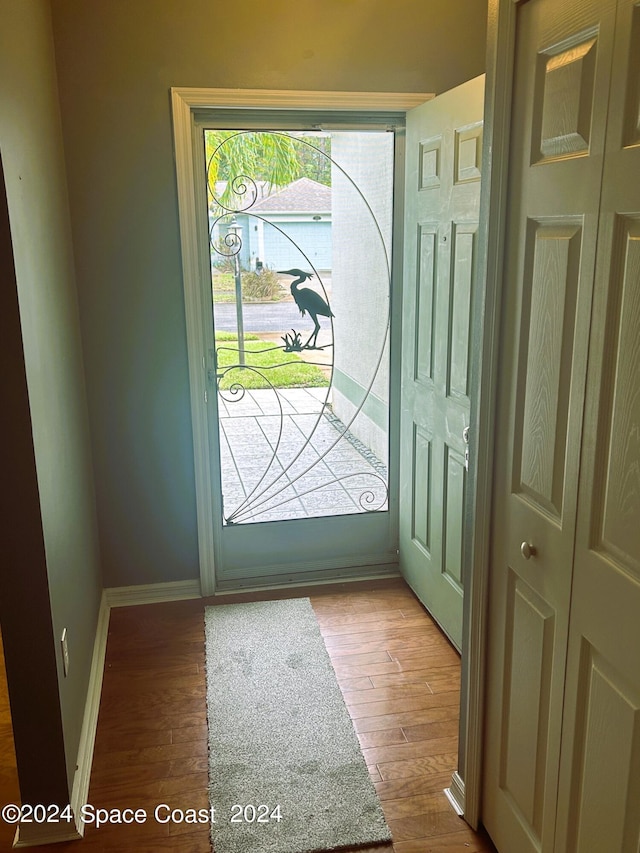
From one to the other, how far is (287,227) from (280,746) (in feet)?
6.76

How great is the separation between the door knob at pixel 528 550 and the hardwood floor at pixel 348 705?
2.97 ft

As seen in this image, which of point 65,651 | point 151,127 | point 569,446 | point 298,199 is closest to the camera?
point 569,446

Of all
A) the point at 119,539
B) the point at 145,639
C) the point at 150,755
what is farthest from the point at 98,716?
the point at 119,539

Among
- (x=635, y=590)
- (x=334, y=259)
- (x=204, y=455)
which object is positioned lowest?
(x=204, y=455)

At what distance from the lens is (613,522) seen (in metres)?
1.34

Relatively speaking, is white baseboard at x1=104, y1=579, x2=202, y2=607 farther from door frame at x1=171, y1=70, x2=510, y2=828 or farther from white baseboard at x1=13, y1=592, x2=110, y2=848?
door frame at x1=171, y1=70, x2=510, y2=828

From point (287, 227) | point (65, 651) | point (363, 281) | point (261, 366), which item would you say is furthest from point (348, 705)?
point (287, 227)

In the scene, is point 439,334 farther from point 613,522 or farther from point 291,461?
point 613,522

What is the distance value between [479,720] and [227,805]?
2.59 feet

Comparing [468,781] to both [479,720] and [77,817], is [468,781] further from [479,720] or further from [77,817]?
[77,817]

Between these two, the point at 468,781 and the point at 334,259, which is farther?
the point at 334,259

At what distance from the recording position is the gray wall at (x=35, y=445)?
178cm

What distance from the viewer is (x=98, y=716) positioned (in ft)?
8.27

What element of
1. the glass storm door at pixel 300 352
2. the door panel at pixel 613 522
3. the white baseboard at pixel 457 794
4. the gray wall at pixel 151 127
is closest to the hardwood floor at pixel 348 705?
the white baseboard at pixel 457 794
